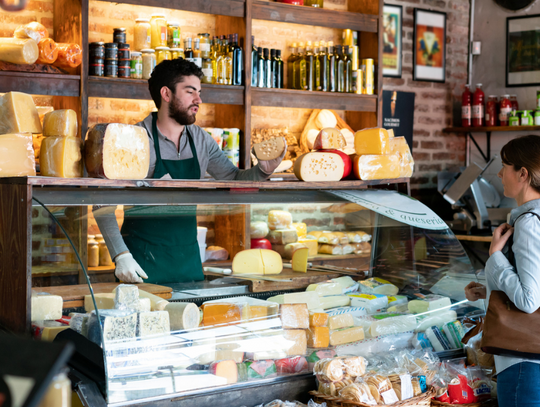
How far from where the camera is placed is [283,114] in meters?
4.41

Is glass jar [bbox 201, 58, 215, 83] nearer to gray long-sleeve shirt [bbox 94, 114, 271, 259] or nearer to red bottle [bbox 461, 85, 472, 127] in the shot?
gray long-sleeve shirt [bbox 94, 114, 271, 259]

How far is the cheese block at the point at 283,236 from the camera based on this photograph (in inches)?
84.0

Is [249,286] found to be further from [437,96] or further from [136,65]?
[437,96]

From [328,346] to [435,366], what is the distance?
14.1 inches

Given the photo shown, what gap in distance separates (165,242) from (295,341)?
0.52m

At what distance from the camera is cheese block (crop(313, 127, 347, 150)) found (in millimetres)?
2119

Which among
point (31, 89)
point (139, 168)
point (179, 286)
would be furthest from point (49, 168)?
point (31, 89)

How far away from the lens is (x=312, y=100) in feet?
13.5

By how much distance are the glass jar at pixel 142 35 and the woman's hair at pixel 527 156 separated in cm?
251

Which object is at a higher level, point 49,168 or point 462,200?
point 49,168

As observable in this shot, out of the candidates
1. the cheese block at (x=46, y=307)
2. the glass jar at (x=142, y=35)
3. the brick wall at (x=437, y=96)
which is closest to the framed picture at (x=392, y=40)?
the brick wall at (x=437, y=96)

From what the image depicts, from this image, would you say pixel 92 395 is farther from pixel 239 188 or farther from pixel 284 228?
pixel 284 228

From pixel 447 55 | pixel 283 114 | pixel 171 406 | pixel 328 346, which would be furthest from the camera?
pixel 447 55

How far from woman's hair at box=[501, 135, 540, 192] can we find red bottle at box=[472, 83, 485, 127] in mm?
3485
